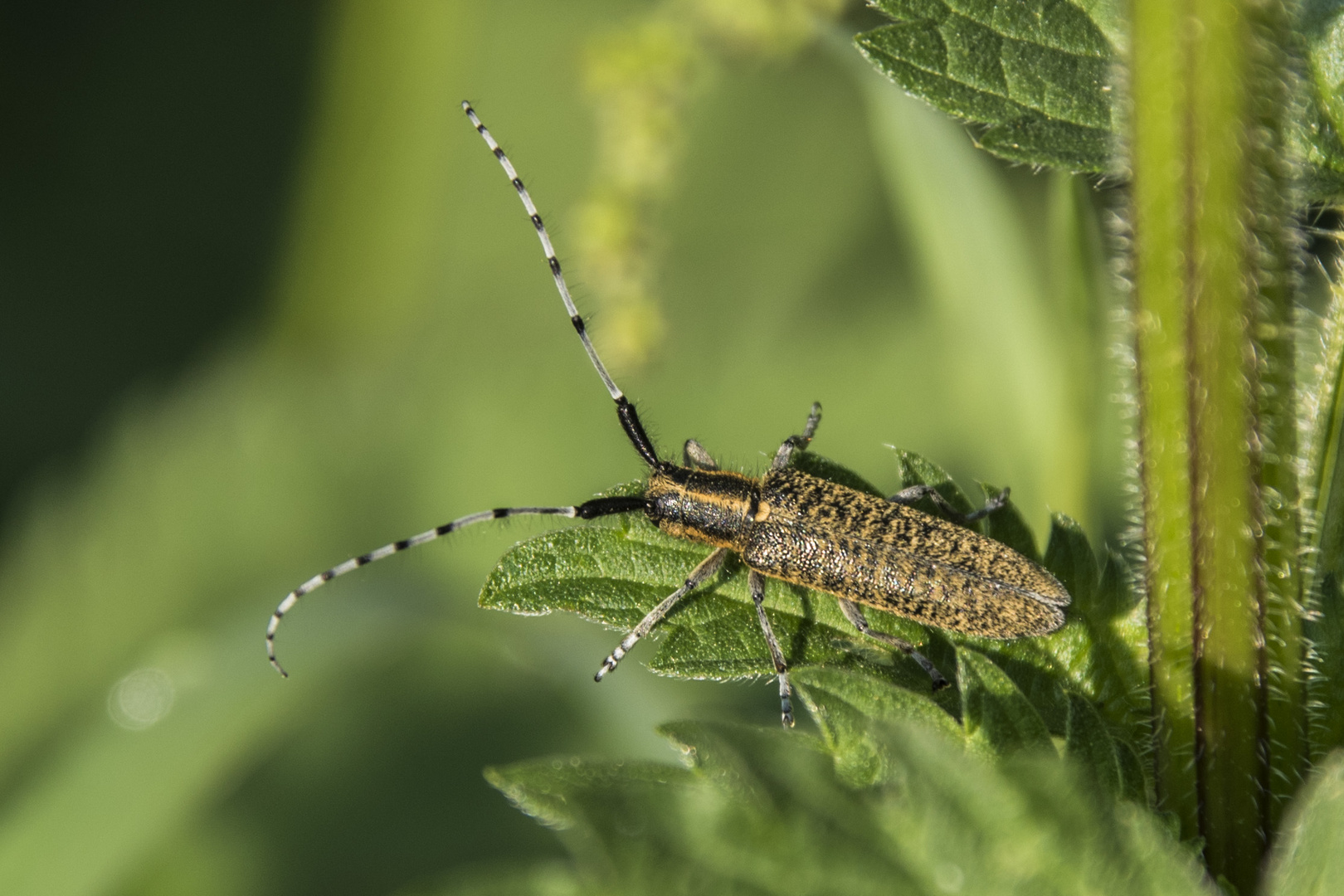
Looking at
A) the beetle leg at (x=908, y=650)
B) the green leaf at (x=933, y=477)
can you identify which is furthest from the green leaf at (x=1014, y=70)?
the beetle leg at (x=908, y=650)

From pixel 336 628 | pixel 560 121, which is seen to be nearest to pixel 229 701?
pixel 336 628

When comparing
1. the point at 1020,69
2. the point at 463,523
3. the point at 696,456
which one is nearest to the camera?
the point at 1020,69

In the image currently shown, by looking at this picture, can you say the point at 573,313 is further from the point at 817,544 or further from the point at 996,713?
the point at 996,713

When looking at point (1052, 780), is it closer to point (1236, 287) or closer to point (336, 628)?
point (1236, 287)

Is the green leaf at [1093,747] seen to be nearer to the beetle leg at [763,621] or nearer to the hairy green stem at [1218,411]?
the hairy green stem at [1218,411]

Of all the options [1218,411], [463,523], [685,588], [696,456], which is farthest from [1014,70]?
[696,456]

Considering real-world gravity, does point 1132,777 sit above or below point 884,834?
below
